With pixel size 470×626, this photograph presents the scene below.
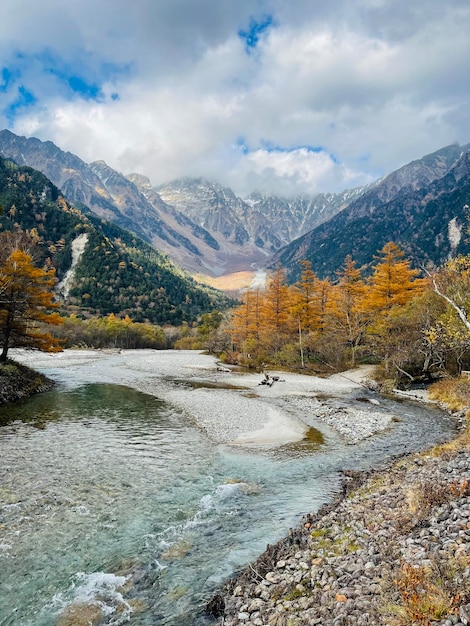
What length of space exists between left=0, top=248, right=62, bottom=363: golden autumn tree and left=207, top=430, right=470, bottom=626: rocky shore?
2994 cm

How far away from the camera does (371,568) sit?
688 cm

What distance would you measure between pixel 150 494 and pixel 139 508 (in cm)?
105

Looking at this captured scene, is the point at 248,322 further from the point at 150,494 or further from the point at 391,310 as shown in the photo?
the point at 150,494

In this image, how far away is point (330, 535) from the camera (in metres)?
9.02

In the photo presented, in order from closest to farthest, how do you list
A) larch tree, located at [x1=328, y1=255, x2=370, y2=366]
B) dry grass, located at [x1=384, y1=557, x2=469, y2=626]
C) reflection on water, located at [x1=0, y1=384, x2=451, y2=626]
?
dry grass, located at [x1=384, y1=557, x2=469, y2=626] < reflection on water, located at [x1=0, y1=384, x2=451, y2=626] < larch tree, located at [x1=328, y1=255, x2=370, y2=366]

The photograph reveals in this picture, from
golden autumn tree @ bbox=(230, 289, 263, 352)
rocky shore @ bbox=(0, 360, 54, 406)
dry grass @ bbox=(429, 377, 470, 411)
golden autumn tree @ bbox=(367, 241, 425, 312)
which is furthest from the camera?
golden autumn tree @ bbox=(230, 289, 263, 352)

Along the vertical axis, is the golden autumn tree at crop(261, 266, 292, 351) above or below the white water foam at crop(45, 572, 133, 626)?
above

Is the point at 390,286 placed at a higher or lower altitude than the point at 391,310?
higher

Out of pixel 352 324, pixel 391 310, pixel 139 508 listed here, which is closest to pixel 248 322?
pixel 352 324

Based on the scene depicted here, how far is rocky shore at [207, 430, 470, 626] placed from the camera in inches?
217

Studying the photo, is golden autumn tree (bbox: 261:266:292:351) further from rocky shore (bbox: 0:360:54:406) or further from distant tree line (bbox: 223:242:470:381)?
rocky shore (bbox: 0:360:54:406)

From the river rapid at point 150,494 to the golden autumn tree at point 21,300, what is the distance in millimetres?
8369

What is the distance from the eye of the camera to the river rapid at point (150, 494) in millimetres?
7715

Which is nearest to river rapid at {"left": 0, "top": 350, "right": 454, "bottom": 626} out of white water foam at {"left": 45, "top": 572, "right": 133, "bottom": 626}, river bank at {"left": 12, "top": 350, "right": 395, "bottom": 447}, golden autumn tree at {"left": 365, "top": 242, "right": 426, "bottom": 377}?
white water foam at {"left": 45, "top": 572, "right": 133, "bottom": 626}
